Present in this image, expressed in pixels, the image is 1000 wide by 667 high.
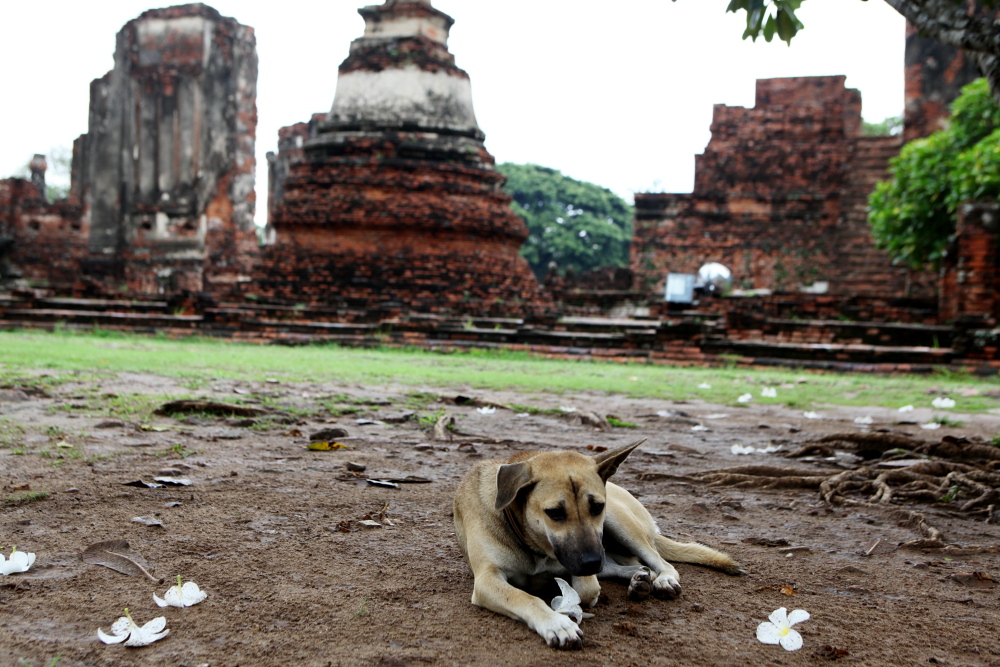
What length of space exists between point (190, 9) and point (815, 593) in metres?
21.1

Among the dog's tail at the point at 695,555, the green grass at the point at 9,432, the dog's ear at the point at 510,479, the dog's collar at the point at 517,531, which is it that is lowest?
the dog's tail at the point at 695,555

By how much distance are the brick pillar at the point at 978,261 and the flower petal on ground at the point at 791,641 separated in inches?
384

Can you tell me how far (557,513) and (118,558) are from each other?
3.82 feet

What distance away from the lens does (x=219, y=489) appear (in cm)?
300

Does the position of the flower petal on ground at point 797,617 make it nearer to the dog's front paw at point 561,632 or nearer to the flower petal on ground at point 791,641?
the flower petal on ground at point 791,641

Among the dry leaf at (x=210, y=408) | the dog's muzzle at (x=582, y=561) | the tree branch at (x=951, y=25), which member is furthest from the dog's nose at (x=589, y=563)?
the dry leaf at (x=210, y=408)

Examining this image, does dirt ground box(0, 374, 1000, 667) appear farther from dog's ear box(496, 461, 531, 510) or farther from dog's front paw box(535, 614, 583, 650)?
dog's ear box(496, 461, 531, 510)

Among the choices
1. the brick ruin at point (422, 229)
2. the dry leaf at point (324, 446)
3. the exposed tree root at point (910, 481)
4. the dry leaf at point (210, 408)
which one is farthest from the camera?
the brick ruin at point (422, 229)

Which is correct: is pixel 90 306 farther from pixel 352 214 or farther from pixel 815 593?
pixel 815 593

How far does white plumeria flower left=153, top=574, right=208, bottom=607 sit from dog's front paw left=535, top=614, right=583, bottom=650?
777mm

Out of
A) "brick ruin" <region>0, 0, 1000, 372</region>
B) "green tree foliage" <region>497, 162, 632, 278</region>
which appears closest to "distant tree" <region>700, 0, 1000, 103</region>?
"brick ruin" <region>0, 0, 1000, 372</region>

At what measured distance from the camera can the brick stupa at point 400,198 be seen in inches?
556

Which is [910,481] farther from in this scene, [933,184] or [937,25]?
[933,184]

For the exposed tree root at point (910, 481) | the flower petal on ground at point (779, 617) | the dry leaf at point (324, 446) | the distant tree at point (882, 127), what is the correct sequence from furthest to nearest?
the distant tree at point (882, 127) → the dry leaf at point (324, 446) → the exposed tree root at point (910, 481) → the flower petal on ground at point (779, 617)
